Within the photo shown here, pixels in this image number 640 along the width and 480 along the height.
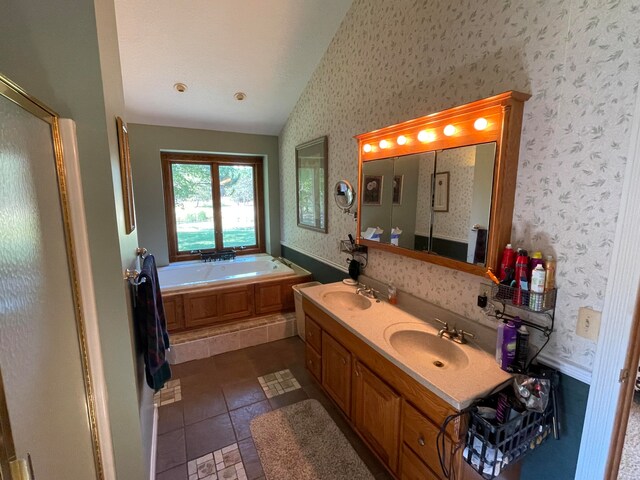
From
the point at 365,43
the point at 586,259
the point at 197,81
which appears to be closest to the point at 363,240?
the point at 586,259

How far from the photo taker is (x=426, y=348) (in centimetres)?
174

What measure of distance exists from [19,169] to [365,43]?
7.86 feet

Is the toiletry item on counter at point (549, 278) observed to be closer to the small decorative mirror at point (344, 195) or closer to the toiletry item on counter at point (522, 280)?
the toiletry item on counter at point (522, 280)

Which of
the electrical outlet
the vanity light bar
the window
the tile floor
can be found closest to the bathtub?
the window

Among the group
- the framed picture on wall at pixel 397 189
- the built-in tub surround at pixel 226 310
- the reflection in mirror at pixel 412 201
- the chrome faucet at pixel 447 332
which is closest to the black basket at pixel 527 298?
the chrome faucet at pixel 447 332

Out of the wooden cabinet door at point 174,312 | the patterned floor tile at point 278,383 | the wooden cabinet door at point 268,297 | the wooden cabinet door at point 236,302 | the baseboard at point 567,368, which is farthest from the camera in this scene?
the wooden cabinet door at point 268,297

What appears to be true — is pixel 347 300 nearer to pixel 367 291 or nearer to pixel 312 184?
pixel 367 291

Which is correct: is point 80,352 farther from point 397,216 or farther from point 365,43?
point 365,43

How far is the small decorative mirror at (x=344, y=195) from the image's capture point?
2.60 meters

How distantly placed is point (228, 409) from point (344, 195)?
6.70 feet

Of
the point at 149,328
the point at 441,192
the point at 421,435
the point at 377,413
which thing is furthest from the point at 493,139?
the point at 149,328

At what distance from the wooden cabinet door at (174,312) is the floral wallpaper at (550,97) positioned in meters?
2.37

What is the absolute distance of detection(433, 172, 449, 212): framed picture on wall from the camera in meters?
1.70

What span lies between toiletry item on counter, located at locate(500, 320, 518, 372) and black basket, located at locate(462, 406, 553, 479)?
21cm
